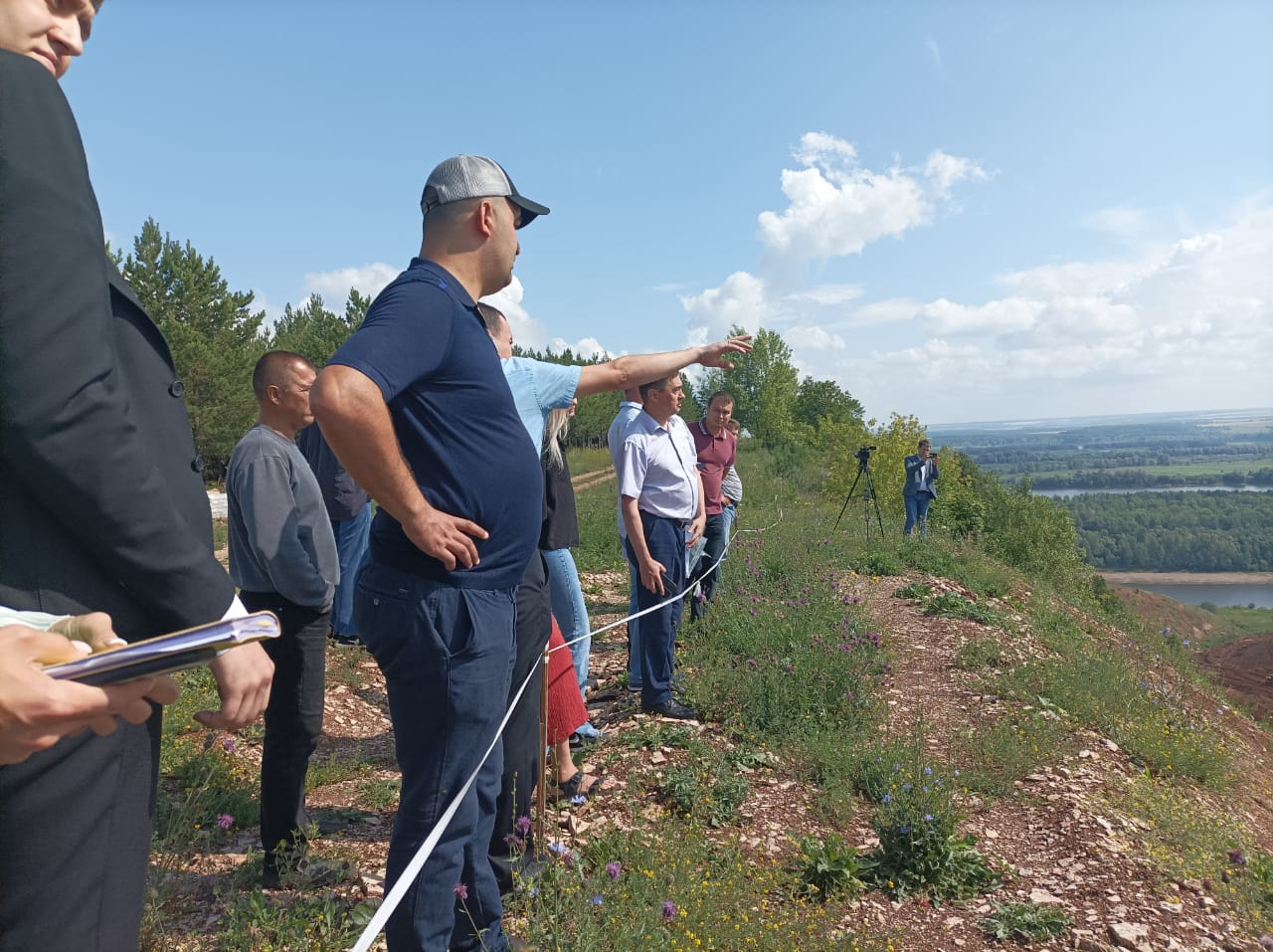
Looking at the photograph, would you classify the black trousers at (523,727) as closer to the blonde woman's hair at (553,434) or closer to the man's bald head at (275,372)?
the blonde woman's hair at (553,434)

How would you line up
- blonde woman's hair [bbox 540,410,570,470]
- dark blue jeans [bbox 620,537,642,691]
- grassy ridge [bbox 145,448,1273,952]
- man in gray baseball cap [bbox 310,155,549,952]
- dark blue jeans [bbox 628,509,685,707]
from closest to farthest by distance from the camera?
man in gray baseball cap [bbox 310,155,549,952], grassy ridge [bbox 145,448,1273,952], blonde woman's hair [bbox 540,410,570,470], dark blue jeans [bbox 628,509,685,707], dark blue jeans [bbox 620,537,642,691]

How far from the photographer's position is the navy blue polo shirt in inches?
69.9

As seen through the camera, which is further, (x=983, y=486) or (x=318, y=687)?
(x=983, y=486)

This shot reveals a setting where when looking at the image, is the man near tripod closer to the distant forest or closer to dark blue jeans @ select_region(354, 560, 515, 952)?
dark blue jeans @ select_region(354, 560, 515, 952)

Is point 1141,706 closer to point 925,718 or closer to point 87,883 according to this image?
point 925,718

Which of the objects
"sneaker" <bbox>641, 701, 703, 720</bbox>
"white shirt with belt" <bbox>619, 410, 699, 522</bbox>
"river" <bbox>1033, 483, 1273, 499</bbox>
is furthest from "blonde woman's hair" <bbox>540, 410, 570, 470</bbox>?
"river" <bbox>1033, 483, 1273, 499</bbox>

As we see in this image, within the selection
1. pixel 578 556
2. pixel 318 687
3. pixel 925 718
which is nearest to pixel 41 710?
pixel 318 687

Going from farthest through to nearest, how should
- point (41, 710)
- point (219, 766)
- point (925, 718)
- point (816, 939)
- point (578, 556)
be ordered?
point (578, 556), point (925, 718), point (219, 766), point (816, 939), point (41, 710)

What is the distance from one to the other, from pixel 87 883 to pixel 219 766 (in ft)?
9.80

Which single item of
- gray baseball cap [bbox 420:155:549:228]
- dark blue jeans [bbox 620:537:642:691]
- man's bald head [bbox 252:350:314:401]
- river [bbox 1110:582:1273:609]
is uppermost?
gray baseball cap [bbox 420:155:549:228]

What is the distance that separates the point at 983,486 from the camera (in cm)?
2094

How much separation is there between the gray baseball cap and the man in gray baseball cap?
2cm

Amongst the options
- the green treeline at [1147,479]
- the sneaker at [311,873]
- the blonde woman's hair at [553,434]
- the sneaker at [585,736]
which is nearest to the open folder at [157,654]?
the sneaker at [311,873]

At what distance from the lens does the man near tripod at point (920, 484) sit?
13.3 metres
